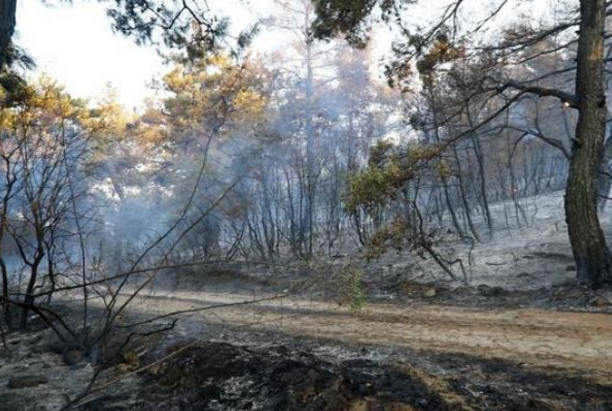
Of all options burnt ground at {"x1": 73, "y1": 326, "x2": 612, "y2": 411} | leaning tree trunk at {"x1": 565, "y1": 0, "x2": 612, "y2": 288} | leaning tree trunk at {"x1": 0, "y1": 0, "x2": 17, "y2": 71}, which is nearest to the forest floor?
burnt ground at {"x1": 73, "y1": 326, "x2": 612, "y2": 411}

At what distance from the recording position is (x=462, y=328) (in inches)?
249

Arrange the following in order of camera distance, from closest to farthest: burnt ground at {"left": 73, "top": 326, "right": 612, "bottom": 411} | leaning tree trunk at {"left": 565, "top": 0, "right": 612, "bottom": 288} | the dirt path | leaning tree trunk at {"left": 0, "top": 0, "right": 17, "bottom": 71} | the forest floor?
1. burnt ground at {"left": 73, "top": 326, "right": 612, "bottom": 411}
2. the forest floor
3. leaning tree trunk at {"left": 0, "top": 0, "right": 17, "bottom": 71}
4. the dirt path
5. leaning tree trunk at {"left": 565, "top": 0, "right": 612, "bottom": 288}

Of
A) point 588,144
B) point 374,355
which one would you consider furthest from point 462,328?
point 588,144

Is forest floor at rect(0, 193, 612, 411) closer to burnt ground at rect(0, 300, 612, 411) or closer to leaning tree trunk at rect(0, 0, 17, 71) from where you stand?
burnt ground at rect(0, 300, 612, 411)

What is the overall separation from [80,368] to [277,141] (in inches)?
491

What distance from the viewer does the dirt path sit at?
4912mm

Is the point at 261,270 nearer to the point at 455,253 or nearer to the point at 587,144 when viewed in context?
the point at 455,253

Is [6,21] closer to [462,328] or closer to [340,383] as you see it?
[340,383]

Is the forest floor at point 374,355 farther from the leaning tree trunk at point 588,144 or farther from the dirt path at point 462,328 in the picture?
the leaning tree trunk at point 588,144

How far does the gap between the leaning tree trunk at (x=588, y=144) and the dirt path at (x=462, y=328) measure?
182 centimetres

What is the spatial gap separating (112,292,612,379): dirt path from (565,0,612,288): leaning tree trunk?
182 cm

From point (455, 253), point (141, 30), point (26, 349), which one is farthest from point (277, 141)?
point (26, 349)

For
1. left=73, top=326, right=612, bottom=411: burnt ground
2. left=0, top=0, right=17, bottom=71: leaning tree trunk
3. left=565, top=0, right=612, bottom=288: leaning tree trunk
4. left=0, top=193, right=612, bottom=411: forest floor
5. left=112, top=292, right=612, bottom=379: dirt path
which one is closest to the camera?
left=73, top=326, right=612, bottom=411: burnt ground

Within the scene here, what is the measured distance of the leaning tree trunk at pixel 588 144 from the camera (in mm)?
7938
